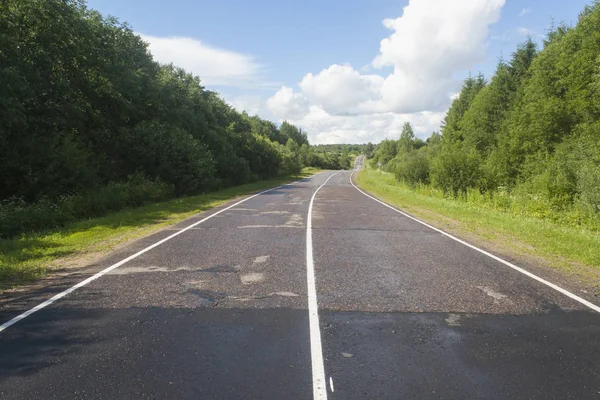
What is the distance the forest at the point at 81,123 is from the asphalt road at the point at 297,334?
8.20 m

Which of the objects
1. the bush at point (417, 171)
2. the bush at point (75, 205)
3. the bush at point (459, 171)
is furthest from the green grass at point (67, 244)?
the bush at point (417, 171)

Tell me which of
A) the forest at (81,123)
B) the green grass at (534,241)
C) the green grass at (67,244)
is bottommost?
the green grass at (534,241)

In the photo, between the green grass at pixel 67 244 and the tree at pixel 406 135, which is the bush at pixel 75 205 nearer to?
the green grass at pixel 67 244

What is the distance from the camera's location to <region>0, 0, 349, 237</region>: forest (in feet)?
48.4

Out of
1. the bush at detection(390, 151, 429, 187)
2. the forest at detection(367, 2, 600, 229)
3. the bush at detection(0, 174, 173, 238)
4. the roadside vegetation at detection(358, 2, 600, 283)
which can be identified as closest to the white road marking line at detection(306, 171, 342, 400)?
the roadside vegetation at detection(358, 2, 600, 283)

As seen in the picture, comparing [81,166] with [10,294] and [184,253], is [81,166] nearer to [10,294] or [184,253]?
[184,253]

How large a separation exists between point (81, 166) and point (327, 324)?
51.6ft

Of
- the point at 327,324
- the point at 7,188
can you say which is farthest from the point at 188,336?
the point at 7,188

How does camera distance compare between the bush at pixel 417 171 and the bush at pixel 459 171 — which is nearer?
the bush at pixel 459 171

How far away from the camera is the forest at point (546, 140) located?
1869 cm

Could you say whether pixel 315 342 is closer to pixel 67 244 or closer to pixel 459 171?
pixel 67 244

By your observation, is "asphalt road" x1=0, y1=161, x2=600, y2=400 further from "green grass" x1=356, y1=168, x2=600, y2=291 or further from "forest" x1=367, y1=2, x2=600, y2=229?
"forest" x1=367, y1=2, x2=600, y2=229

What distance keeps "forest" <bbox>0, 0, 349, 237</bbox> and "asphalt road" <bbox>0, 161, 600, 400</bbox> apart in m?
8.20

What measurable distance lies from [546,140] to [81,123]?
2804 centimetres
